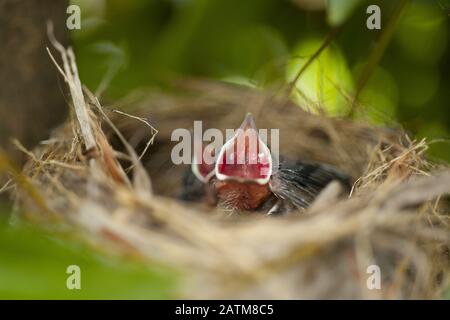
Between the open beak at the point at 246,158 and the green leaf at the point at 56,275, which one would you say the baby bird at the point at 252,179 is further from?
the green leaf at the point at 56,275

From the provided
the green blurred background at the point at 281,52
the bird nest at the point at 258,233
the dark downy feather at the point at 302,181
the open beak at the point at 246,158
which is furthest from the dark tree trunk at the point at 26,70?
the dark downy feather at the point at 302,181

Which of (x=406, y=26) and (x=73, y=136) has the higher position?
(x=406, y=26)

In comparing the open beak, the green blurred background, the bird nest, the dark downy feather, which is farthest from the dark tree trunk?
Result: the dark downy feather

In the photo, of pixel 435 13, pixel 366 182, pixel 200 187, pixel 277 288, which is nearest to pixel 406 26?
pixel 435 13

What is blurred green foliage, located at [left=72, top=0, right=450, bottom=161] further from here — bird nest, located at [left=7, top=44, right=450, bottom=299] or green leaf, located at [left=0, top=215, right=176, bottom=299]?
green leaf, located at [left=0, top=215, right=176, bottom=299]

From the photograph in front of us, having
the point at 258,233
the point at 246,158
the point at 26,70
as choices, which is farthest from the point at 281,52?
the point at 258,233
